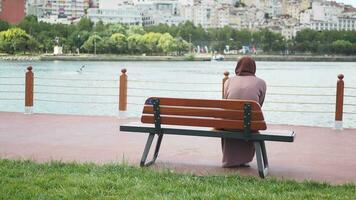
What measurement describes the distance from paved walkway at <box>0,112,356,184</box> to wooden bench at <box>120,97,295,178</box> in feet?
1.43

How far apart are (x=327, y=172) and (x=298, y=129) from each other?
4.22 meters

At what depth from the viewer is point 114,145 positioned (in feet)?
29.8

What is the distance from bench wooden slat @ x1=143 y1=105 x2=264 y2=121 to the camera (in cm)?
671

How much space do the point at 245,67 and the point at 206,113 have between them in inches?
30.7

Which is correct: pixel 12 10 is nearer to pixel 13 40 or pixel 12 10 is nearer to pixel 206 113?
pixel 13 40

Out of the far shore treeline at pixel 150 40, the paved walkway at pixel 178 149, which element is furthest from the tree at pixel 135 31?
the paved walkway at pixel 178 149

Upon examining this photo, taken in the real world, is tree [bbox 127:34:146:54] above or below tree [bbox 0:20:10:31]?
below

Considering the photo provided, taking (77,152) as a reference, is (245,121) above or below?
above

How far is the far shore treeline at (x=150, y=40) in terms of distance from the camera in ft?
446

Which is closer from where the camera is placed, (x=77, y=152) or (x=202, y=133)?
(x=202, y=133)

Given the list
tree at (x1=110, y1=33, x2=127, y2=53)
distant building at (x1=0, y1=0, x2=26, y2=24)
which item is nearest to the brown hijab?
tree at (x1=110, y1=33, x2=127, y2=53)

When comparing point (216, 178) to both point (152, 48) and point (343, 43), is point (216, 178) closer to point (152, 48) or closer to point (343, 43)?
point (152, 48)

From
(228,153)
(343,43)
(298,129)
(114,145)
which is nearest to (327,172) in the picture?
(228,153)

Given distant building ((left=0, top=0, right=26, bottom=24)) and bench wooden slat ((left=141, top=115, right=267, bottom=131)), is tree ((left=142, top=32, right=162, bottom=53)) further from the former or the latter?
bench wooden slat ((left=141, top=115, right=267, bottom=131))
